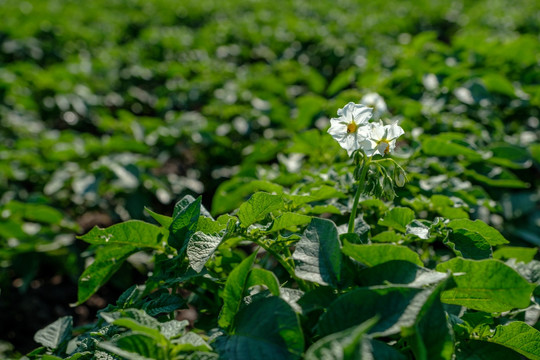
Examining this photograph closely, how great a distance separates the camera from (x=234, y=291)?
3.25ft

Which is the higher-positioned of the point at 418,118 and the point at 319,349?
the point at 319,349

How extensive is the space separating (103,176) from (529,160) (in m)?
2.11

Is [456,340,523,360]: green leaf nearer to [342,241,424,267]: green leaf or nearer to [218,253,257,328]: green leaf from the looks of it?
[342,241,424,267]: green leaf

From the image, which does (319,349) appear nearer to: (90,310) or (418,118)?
(418,118)

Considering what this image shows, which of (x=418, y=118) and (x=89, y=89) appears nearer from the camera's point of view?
(x=418, y=118)

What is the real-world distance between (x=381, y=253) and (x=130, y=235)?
639 mm

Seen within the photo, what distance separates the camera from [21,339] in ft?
7.66

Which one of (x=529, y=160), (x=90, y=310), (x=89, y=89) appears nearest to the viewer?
(x=529, y=160)

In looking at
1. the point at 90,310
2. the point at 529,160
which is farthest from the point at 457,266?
the point at 90,310

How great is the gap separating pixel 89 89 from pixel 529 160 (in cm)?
319

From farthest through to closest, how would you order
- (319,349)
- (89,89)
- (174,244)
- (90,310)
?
1. (89,89)
2. (90,310)
3. (174,244)
4. (319,349)

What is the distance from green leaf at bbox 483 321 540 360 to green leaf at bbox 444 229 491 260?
0.16m

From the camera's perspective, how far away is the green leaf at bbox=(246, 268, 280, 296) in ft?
3.17

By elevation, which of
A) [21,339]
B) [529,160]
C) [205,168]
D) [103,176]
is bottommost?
[21,339]
